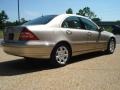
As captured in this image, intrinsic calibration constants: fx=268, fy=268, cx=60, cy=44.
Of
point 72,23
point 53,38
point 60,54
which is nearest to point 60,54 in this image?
point 60,54

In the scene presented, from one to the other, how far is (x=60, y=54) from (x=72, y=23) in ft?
3.86

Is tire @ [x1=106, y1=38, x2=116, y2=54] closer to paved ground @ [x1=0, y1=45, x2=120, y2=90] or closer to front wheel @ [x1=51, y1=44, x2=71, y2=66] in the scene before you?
paved ground @ [x1=0, y1=45, x2=120, y2=90]

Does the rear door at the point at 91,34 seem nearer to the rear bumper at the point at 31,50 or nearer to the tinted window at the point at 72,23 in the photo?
the tinted window at the point at 72,23

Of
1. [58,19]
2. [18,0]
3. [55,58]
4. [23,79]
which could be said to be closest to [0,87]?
[23,79]

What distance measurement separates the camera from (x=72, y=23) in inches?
321

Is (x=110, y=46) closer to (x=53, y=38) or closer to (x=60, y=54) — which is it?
(x=60, y=54)

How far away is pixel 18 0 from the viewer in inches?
1617

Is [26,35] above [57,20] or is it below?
below

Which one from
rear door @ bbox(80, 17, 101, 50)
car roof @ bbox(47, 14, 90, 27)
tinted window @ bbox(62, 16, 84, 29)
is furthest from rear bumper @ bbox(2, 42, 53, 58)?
rear door @ bbox(80, 17, 101, 50)

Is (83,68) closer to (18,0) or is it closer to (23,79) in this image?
(23,79)

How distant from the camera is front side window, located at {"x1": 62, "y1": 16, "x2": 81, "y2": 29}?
7875mm

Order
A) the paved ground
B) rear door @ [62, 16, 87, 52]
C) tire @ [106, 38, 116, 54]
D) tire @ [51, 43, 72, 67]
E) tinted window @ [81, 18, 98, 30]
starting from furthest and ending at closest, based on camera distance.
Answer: tire @ [106, 38, 116, 54] → tinted window @ [81, 18, 98, 30] → rear door @ [62, 16, 87, 52] → tire @ [51, 43, 72, 67] → the paved ground

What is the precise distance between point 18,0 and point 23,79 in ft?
119

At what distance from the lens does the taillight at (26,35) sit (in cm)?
687
